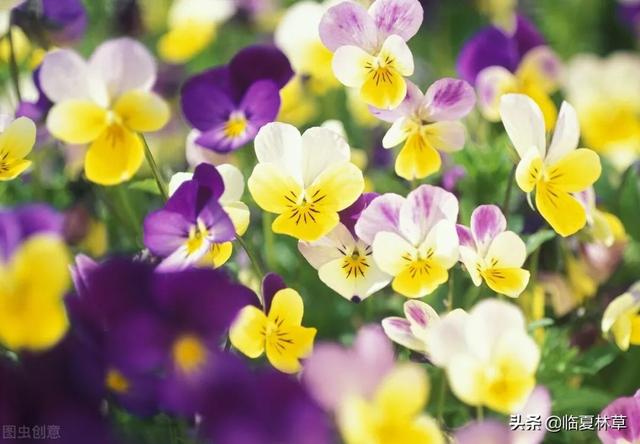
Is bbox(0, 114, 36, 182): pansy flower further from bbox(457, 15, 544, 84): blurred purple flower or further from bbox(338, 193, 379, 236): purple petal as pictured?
bbox(457, 15, 544, 84): blurred purple flower

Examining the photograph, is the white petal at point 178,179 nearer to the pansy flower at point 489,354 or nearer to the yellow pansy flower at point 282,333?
the yellow pansy flower at point 282,333

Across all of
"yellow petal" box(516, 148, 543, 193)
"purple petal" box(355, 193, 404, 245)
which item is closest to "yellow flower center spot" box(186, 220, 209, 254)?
"purple petal" box(355, 193, 404, 245)

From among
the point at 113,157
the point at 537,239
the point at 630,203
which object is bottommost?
the point at 630,203

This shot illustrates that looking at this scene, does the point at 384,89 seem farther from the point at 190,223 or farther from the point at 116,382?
the point at 116,382

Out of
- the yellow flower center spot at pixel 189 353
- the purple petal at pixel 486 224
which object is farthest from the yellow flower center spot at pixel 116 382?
the purple petal at pixel 486 224

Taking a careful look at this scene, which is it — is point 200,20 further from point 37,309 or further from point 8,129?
point 37,309

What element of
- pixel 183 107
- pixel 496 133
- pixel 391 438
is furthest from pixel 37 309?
pixel 496 133

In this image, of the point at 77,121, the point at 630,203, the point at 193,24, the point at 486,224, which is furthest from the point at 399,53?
the point at 193,24
